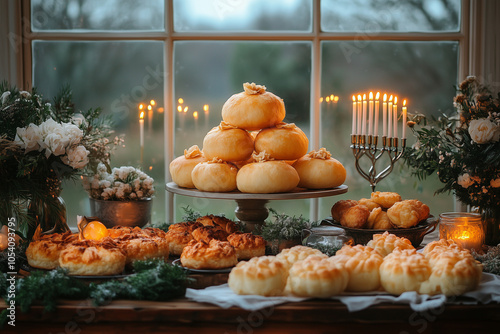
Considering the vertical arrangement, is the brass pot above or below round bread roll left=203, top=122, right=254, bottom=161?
below

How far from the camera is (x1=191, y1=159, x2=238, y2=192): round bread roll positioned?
2.29 metres

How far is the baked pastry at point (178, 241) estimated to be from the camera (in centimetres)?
216

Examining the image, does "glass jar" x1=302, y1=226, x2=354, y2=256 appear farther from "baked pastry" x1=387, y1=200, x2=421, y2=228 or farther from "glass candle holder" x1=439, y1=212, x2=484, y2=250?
"glass candle holder" x1=439, y1=212, x2=484, y2=250

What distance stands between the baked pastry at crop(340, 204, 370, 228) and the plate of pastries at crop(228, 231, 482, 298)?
575 mm

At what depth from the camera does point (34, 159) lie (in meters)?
2.13

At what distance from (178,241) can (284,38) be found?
1.99 meters

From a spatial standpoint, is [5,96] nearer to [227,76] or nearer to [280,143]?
[280,143]

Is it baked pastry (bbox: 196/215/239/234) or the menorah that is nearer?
baked pastry (bbox: 196/215/239/234)

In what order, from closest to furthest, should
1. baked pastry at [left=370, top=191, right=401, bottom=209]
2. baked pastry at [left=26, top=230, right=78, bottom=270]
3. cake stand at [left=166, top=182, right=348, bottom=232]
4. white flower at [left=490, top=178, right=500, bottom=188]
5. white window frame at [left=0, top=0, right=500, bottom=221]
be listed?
baked pastry at [left=26, top=230, right=78, bottom=270], cake stand at [left=166, top=182, right=348, bottom=232], white flower at [left=490, top=178, right=500, bottom=188], baked pastry at [left=370, top=191, right=401, bottom=209], white window frame at [left=0, top=0, right=500, bottom=221]

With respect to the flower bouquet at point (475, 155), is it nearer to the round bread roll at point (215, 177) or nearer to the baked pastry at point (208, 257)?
the round bread roll at point (215, 177)

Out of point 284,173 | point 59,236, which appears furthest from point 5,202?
point 284,173

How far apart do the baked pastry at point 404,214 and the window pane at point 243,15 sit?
1.75m

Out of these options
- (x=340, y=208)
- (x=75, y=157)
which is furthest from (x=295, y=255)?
(x=75, y=157)

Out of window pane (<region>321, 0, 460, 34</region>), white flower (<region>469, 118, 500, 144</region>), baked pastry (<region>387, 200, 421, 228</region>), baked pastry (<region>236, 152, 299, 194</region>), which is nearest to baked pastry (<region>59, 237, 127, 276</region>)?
baked pastry (<region>236, 152, 299, 194</region>)
